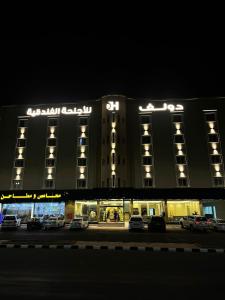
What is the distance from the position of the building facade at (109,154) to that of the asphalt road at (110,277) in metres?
35.2

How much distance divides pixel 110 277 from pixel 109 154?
4429cm

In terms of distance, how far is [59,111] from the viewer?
58000mm

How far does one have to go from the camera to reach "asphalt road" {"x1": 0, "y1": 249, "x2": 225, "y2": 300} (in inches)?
269

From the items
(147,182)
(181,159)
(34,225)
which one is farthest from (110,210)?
(181,159)

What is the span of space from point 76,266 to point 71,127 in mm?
48285

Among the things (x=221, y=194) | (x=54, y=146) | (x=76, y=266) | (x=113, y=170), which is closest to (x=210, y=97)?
(x=221, y=194)

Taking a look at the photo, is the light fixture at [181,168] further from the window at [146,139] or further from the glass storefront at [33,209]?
the glass storefront at [33,209]

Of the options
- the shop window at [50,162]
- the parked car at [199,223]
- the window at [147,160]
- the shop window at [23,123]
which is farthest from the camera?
the shop window at [23,123]

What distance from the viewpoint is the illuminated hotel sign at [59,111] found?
188 feet

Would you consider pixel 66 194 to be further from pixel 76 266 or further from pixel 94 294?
pixel 94 294

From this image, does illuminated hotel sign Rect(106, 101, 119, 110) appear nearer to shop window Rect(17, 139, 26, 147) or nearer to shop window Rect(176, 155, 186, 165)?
shop window Rect(176, 155, 186, 165)

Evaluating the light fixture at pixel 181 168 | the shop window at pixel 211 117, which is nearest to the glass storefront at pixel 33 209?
the light fixture at pixel 181 168

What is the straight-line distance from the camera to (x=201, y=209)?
45.5 metres

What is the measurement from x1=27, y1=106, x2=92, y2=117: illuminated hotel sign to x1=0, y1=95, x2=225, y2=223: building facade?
0.21 metres
